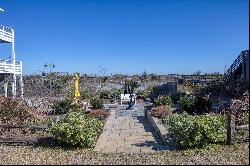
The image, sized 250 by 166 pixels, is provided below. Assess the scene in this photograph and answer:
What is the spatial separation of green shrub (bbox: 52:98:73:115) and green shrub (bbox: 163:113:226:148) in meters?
11.1

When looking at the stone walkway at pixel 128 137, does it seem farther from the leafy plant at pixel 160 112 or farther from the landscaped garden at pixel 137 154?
the leafy plant at pixel 160 112

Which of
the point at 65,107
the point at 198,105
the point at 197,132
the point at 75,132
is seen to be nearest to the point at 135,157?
the point at 197,132

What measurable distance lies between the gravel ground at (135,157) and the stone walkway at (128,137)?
74cm

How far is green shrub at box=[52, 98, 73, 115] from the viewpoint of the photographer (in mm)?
21547

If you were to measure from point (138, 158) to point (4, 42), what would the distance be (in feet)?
78.0

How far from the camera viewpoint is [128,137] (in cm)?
1366

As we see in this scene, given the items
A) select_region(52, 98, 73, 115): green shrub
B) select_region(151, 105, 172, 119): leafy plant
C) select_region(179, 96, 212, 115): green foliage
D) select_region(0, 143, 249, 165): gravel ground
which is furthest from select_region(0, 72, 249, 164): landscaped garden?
select_region(52, 98, 73, 115): green shrub

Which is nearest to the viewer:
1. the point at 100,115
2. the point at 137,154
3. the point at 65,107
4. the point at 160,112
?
the point at 137,154

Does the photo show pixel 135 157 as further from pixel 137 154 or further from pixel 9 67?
pixel 9 67

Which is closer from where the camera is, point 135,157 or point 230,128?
point 135,157

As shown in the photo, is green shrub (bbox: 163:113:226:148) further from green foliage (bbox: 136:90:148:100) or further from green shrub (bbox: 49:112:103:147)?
green foliage (bbox: 136:90:148:100)

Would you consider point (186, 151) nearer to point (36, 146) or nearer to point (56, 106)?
point (36, 146)

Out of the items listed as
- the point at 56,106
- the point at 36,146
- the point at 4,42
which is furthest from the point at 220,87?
the point at 4,42

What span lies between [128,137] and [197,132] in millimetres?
3279
